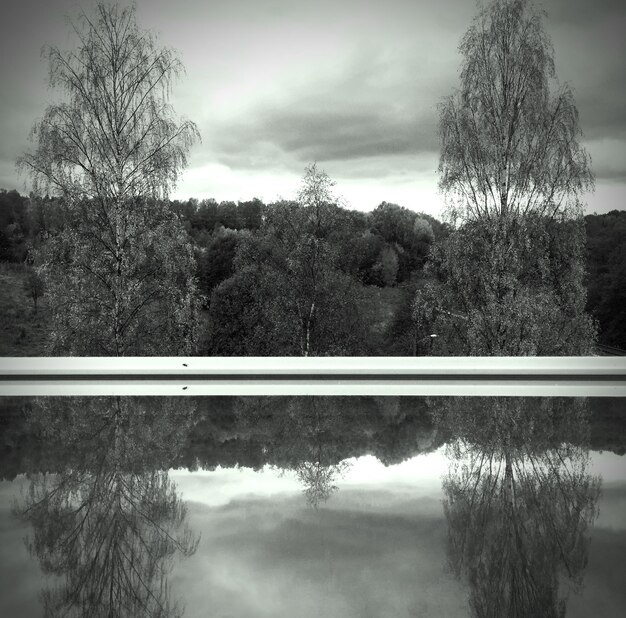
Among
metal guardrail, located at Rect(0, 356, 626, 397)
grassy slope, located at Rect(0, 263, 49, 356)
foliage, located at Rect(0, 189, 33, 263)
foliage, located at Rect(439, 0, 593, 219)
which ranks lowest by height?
metal guardrail, located at Rect(0, 356, 626, 397)

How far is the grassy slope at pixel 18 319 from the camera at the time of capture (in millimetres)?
8912

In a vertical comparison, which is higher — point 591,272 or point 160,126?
point 160,126

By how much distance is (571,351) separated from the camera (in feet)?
28.9

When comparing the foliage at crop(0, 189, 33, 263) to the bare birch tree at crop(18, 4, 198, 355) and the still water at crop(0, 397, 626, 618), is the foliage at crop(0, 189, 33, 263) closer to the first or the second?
the bare birch tree at crop(18, 4, 198, 355)

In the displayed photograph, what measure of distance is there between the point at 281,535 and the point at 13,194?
8480 millimetres

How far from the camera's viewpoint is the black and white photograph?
186 cm

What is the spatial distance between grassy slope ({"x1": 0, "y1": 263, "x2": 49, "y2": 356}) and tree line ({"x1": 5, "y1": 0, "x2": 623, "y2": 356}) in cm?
86

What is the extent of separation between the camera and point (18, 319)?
30.4ft

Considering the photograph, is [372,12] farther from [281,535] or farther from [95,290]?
[281,535]

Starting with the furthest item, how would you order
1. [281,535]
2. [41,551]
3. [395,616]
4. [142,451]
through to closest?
[142,451] < [281,535] < [41,551] < [395,616]

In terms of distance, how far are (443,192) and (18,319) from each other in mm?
5819

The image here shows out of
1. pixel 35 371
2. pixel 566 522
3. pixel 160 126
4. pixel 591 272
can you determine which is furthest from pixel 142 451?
pixel 591 272

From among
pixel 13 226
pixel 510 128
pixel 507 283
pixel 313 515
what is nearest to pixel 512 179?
pixel 510 128

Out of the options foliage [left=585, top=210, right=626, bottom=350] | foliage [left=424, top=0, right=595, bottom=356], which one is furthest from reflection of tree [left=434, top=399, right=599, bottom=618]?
foliage [left=585, top=210, right=626, bottom=350]
